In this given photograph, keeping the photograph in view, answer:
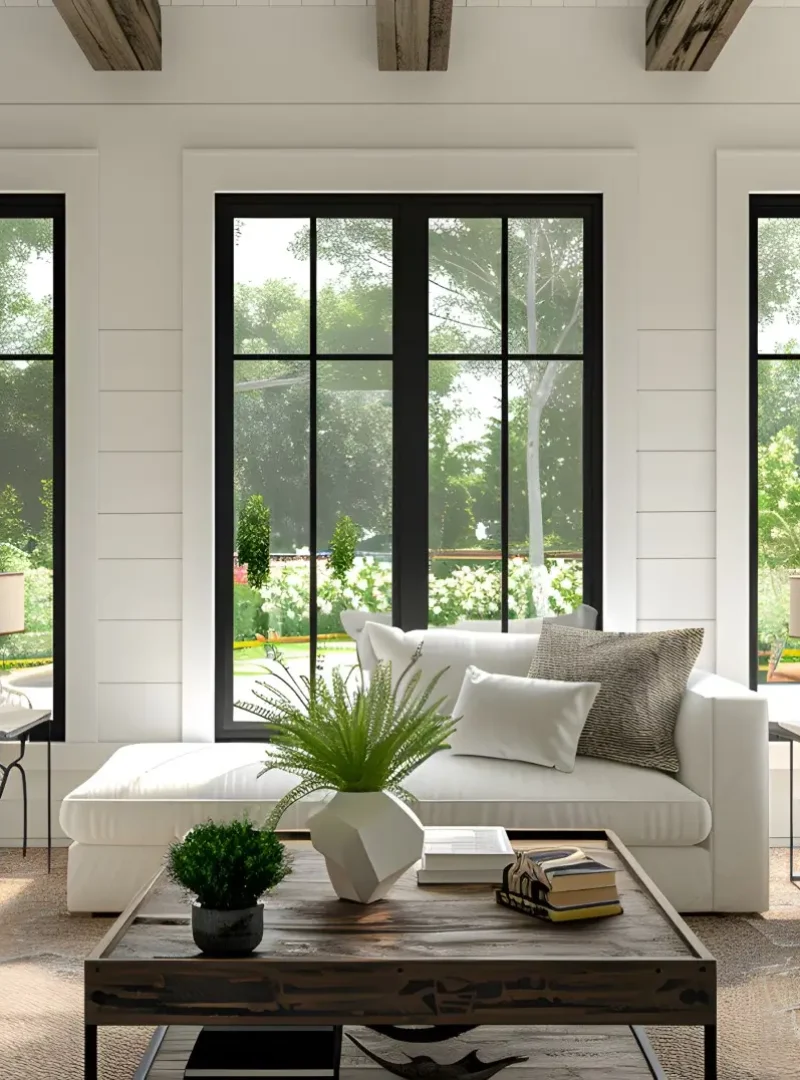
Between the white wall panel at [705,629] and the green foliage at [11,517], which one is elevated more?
the green foliage at [11,517]

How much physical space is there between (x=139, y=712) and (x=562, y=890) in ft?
8.45

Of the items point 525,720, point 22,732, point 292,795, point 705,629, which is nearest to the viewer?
point 292,795

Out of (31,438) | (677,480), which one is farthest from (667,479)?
(31,438)

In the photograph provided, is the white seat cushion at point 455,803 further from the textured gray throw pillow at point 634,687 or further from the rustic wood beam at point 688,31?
the rustic wood beam at point 688,31

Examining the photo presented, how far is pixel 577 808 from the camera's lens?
3.44 meters

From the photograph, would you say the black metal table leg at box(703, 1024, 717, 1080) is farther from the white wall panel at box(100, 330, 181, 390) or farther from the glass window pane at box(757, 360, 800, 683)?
the white wall panel at box(100, 330, 181, 390)

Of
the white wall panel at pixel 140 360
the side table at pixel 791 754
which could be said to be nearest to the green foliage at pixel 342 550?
the white wall panel at pixel 140 360

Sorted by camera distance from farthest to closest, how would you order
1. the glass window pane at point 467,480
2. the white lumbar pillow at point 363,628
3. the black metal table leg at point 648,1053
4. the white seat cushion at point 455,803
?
the glass window pane at point 467,480 < the white lumbar pillow at point 363,628 < the white seat cushion at point 455,803 < the black metal table leg at point 648,1053

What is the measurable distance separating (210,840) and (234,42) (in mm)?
3461

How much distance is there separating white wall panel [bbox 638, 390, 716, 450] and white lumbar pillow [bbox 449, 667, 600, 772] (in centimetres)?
124

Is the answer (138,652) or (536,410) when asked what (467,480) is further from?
(138,652)

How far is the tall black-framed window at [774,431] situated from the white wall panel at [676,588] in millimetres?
209

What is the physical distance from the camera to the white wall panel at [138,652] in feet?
14.7

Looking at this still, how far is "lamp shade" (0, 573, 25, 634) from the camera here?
4.09 meters
